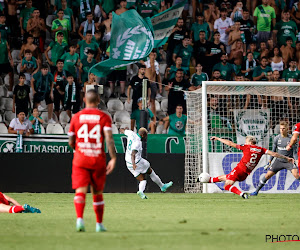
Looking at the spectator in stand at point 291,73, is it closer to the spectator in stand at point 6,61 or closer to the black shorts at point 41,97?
the black shorts at point 41,97

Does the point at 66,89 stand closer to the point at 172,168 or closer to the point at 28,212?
the point at 172,168

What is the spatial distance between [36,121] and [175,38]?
6.18 meters

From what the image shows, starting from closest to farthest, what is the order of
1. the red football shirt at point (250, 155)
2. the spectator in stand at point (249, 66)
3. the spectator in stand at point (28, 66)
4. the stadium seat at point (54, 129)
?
the red football shirt at point (250, 155)
the stadium seat at point (54, 129)
the spectator in stand at point (28, 66)
the spectator in stand at point (249, 66)

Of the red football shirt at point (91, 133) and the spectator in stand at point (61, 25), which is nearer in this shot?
the red football shirt at point (91, 133)

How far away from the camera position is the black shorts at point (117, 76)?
21.8 m

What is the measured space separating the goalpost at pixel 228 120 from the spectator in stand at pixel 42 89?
4.49m

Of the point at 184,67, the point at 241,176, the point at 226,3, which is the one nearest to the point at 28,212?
the point at 241,176

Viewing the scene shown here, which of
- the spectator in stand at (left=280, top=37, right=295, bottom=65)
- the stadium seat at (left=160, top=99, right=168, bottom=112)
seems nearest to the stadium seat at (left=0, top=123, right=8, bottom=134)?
the stadium seat at (left=160, top=99, right=168, bottom=112)

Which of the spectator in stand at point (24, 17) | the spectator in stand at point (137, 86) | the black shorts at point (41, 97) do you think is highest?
the spectator in stand at point (24, 17)

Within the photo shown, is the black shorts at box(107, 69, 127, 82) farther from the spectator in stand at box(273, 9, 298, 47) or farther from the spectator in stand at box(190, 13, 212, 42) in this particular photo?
the spectator in stand at box(273, 9, 298, 47)

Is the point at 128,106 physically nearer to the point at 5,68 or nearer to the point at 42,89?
the point at 42,89

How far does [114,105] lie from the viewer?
70.6 ft

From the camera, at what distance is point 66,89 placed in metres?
20.8

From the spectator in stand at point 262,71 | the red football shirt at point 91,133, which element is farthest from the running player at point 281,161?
the red football shirt at point 91,133
